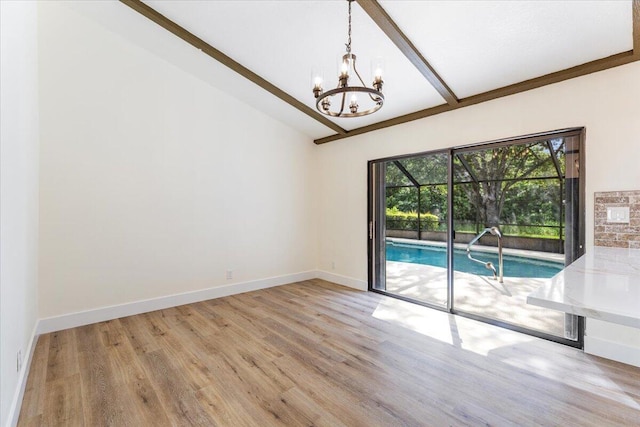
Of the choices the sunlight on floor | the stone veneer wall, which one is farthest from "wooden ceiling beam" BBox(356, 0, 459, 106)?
the sunlight on floor

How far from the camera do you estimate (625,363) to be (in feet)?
7.83

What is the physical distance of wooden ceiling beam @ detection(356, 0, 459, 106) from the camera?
231 centimetres

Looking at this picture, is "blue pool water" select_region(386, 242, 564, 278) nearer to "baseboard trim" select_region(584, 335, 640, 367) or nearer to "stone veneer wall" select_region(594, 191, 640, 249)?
"stone veneer wall" select_region(594, 191, 640, 249)

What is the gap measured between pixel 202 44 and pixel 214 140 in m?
1.31

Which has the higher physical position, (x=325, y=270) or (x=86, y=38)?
(x=86, y=38)

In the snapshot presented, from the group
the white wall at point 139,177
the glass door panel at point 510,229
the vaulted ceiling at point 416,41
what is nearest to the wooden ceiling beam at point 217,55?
the vaulted ceiling at point 416,41

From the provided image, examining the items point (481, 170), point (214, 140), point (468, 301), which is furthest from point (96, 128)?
point (468, 301)

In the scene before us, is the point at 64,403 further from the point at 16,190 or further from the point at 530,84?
the point at 530,84

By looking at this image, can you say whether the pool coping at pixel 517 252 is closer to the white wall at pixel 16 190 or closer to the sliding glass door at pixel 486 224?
the sliding glass door at pixel 486 224

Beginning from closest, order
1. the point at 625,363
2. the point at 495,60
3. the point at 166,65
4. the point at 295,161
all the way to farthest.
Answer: the point at 625,363 → the point at 495,60 → the point at 166,65 → the point at 295,161

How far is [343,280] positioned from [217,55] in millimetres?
3724

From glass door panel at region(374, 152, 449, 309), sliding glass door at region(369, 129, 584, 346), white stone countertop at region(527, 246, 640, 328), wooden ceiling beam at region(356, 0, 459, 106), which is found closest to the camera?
white stone countertop at region(527, 246, 640, 328)

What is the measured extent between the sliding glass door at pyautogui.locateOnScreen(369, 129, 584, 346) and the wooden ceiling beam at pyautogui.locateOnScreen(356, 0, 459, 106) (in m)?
0.81

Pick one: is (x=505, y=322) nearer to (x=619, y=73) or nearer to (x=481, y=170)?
(x=481, y=170)
